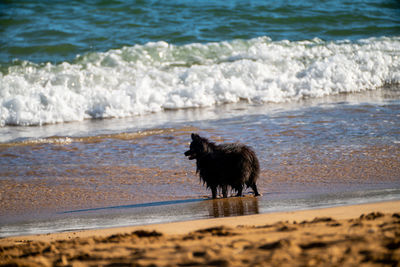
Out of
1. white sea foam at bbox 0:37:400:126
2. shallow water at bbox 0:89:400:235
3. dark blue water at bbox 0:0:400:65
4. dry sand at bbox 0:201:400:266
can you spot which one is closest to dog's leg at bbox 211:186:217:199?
shallow water at bbox 0:89:400:235

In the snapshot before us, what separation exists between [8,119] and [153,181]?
6413 millimetres

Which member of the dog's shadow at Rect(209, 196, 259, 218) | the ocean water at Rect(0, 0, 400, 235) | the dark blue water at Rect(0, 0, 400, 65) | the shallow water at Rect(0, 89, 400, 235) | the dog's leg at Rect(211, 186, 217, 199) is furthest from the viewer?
the dark blue water at Rect(0, 0, 400, 65)

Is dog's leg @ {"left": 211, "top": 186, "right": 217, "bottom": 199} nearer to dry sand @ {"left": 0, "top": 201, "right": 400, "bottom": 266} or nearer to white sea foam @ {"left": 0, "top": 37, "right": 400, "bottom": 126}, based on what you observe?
dry sand @ {"left": 0, "top": 201, "right": 400, "bottom": 266}

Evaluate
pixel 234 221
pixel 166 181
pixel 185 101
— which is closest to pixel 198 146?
pixel 166 181

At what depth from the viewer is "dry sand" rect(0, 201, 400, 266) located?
3.21m

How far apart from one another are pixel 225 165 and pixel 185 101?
713 centimetres

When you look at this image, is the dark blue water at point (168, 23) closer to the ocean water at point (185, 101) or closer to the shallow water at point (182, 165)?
the ocean water at point (185, 101)

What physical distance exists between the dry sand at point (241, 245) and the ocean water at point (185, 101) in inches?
39.8

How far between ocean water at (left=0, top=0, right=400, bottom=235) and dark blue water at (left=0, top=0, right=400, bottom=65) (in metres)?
0.08

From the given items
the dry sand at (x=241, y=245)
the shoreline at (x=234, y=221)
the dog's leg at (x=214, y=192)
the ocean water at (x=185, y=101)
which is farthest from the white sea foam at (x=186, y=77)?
the dry sand at (x=241, y=245)

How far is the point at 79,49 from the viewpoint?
55.4ft

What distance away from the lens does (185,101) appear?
1358 cm

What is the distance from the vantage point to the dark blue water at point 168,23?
17.4m

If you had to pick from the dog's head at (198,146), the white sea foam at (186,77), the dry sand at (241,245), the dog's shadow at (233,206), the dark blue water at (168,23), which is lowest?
the dog's shadow at (233,206)
